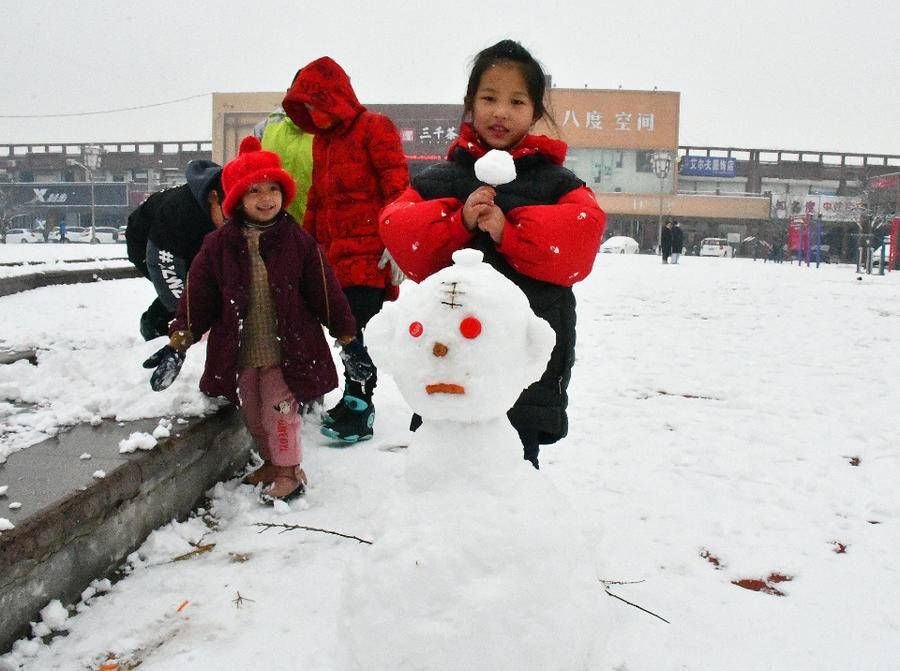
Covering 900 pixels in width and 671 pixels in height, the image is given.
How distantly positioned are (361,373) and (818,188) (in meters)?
56.5

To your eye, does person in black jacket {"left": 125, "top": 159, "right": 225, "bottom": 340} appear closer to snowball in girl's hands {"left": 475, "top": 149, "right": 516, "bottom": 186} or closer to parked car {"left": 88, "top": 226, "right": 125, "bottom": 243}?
snowball in girl's hands {"left": 475, "top": 149, "right": 516, "bottom": 186}

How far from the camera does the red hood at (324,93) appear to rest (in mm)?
3215

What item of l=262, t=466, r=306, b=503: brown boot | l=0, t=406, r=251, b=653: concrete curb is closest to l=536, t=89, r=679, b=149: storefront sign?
l=262, t=466, r=306, b=503: brown boot

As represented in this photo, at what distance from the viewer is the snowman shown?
1.32 meters

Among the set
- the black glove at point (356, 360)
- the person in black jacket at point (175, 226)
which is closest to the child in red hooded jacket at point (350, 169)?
the black glove at point (356, 360)

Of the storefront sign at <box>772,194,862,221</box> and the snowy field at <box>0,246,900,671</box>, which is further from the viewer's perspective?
the storefront sign at <box>772,194,862,221</box>

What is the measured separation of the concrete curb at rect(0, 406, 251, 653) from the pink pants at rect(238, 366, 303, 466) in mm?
165

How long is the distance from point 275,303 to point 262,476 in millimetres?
776

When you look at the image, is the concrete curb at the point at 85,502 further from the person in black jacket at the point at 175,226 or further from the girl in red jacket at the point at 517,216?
the person in black jacket at the point at 175,226

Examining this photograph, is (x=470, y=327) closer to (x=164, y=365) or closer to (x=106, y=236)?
(x=164, y=365)

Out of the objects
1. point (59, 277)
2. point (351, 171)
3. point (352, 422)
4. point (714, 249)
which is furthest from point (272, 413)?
point (714, 249)

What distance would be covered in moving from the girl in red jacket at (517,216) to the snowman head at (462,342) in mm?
303

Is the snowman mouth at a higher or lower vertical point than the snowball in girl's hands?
lower

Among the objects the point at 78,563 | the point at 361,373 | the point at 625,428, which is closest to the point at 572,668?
the point at 78,563
